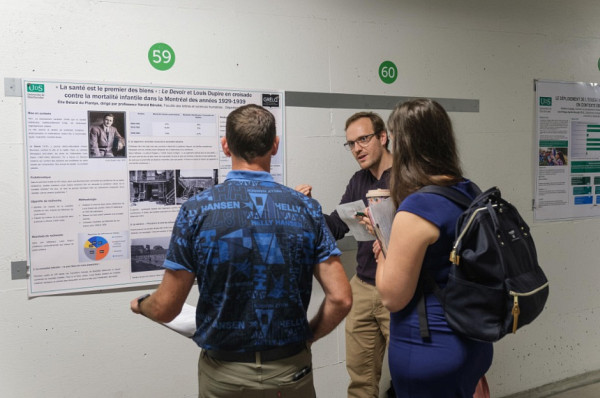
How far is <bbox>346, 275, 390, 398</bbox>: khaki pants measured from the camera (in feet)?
7.89

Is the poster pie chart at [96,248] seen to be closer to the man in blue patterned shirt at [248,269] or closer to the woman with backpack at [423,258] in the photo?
the man in blue patterned shirt at [248,269]

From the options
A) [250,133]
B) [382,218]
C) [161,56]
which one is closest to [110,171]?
Result: [161,56]

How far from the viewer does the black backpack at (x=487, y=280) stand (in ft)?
4.56

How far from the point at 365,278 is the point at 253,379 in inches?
45.8

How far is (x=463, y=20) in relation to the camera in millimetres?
2912

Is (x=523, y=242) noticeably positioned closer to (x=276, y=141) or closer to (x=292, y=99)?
(x=276, y=141)

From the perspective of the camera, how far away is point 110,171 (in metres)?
2.17

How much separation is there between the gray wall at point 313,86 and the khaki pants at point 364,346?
0.22 m

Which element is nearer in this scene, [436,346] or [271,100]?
[436,346]

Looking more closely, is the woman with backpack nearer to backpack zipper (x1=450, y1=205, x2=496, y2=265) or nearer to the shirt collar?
backpack zipper (x1=450, y1=205, x2=496, y2=265)

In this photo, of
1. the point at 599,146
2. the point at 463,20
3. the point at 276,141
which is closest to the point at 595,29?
the point at 599,146

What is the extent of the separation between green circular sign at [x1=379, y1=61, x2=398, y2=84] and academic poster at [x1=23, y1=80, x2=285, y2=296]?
81cm

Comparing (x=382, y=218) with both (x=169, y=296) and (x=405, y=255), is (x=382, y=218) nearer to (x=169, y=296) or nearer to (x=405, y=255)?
(x=405, y=255)

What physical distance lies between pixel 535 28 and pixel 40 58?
2873 millimetres
